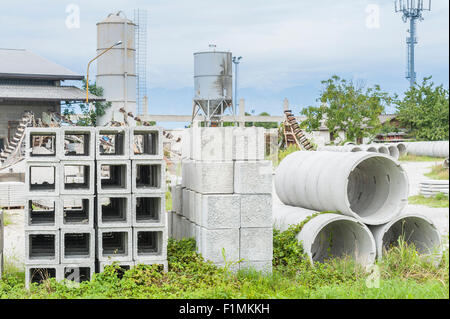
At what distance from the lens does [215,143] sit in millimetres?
8453

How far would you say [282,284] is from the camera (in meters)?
8.02

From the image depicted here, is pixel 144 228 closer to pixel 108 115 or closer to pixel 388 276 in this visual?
pixel 388 276

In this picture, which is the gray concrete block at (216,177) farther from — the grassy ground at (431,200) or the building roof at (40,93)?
the building roof at (40,93)

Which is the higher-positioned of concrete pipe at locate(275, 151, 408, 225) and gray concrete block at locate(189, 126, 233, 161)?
gray concrete block at locate(189, 126, 233, 161)

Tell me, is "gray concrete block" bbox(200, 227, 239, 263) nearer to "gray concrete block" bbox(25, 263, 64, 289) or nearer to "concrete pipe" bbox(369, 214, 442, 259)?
"gray concrete block" bbox(25, 263, 64, 289)

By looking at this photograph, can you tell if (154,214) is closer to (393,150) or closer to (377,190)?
(377,190)

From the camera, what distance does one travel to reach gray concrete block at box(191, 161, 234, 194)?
8.35 m

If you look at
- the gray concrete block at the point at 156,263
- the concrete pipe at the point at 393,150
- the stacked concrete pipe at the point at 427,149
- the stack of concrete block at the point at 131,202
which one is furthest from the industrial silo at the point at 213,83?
the gray concrete block at the point at 156,263

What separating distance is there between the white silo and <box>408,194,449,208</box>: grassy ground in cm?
2483

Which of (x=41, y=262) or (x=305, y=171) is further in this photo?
(x=305, y=171)

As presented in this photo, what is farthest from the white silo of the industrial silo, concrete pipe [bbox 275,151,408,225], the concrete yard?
→ concrete pipe [bbox 275,151,408,225]

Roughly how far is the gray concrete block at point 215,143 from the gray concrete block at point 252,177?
216 millimetres
